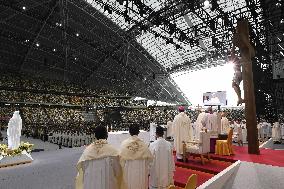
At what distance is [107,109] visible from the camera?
2417cm

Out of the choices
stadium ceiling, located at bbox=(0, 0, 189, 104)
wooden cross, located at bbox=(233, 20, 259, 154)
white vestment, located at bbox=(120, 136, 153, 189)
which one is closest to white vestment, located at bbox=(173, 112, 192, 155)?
wooden cross, located at bbox=(233, 20, 259, 154)

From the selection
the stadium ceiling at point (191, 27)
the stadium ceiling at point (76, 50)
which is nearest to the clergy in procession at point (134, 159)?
the stadium ceiling at point (191, 27)

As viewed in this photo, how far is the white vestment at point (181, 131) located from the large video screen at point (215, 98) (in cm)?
1596

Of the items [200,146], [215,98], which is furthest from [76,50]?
[200,146]

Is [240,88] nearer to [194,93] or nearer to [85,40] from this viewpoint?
[85,40]

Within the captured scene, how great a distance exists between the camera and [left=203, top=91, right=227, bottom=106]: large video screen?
2298 cm

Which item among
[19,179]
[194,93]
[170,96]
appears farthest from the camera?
[170,96]

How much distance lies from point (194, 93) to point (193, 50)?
7.41 meters

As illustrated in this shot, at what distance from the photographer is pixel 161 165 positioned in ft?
15.5

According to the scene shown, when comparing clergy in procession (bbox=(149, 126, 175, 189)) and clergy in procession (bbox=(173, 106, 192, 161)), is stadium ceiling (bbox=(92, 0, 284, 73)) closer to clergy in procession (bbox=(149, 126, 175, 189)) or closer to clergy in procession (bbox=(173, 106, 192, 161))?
clergy in procession (bbox=(173, 106, 192, 161))

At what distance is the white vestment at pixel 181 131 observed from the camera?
7207mm

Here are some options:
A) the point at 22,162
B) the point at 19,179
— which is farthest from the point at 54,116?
the point at 19,179

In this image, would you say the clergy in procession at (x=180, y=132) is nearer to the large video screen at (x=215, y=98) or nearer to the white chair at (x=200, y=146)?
the white chair at (x=200, y=146)

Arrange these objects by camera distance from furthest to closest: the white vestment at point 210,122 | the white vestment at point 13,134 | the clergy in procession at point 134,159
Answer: the white vestment at point 210,122
the white vestment at point 13,134
the clergy in procession at point 134,159
